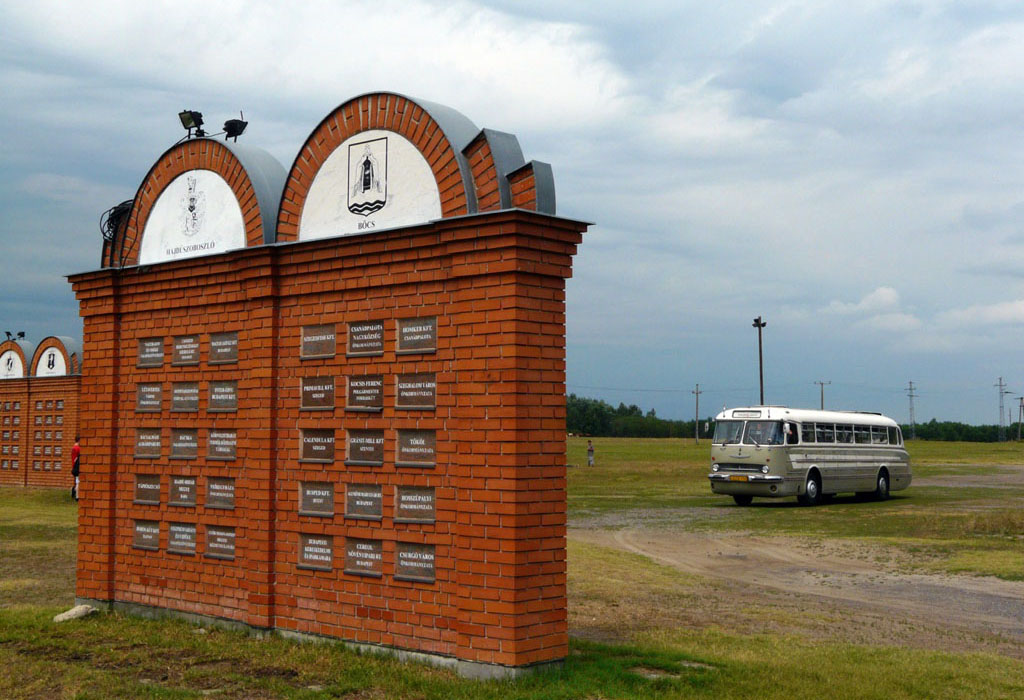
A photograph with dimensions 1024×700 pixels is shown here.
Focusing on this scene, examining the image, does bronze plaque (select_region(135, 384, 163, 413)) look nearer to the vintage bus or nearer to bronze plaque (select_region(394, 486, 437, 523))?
bronze plaque (select_region(394, 486, 437, 523))

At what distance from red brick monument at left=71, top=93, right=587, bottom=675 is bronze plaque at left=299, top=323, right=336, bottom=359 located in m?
0.02

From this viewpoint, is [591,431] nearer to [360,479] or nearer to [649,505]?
[649,505]

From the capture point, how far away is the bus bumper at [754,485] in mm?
27703

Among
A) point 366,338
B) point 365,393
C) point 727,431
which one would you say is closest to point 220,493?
point 365,393

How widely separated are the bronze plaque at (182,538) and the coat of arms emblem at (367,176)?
12.6 ft

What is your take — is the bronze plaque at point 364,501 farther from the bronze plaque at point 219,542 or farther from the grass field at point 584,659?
the bronze plaque at point 219,542

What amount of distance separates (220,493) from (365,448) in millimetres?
2168

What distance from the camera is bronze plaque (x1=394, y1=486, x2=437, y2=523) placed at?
865cm

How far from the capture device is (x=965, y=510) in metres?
25.7

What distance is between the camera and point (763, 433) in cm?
2806

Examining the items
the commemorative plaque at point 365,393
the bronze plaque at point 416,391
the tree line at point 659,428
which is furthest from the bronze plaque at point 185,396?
the tree line at point 659,428

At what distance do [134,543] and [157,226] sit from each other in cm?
356

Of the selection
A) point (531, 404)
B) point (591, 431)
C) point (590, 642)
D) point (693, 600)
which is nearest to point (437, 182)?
point (531, 404)

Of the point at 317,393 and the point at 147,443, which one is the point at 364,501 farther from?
the point at 147,443
